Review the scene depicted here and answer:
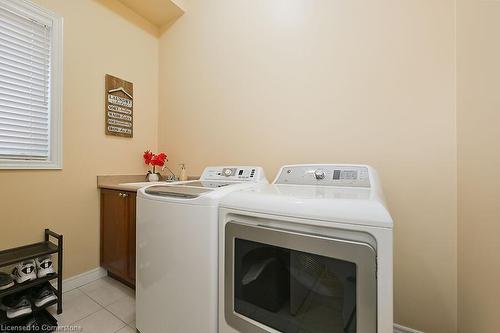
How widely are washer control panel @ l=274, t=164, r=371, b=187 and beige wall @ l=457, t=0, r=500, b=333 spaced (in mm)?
410

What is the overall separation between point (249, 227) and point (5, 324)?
1595mm

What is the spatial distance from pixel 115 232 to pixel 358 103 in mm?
2098

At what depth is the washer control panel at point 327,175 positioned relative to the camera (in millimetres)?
1137

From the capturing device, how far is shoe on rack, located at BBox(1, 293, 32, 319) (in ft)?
4.16

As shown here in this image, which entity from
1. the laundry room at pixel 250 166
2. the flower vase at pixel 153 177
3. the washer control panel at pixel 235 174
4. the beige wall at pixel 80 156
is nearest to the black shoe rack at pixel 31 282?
the laundry room at pixel 250 166

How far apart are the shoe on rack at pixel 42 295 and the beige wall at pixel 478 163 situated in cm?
226

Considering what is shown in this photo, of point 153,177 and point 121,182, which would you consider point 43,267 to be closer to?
point 121,182

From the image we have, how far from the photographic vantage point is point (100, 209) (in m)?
2.01

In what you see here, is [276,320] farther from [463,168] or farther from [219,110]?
[219,110]

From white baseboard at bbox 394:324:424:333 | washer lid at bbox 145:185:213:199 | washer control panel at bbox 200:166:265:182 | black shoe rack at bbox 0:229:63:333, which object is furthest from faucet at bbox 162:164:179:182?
white baseboard at bbox 394:324:424:333

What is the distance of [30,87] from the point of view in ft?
5.40

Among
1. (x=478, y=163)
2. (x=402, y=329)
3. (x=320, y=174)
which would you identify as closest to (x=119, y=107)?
(x=320, y=174)

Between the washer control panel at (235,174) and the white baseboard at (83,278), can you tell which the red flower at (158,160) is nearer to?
the washer control panel at (235,174)

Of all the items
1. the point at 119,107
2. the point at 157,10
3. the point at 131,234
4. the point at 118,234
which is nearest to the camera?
the point at 131,234
